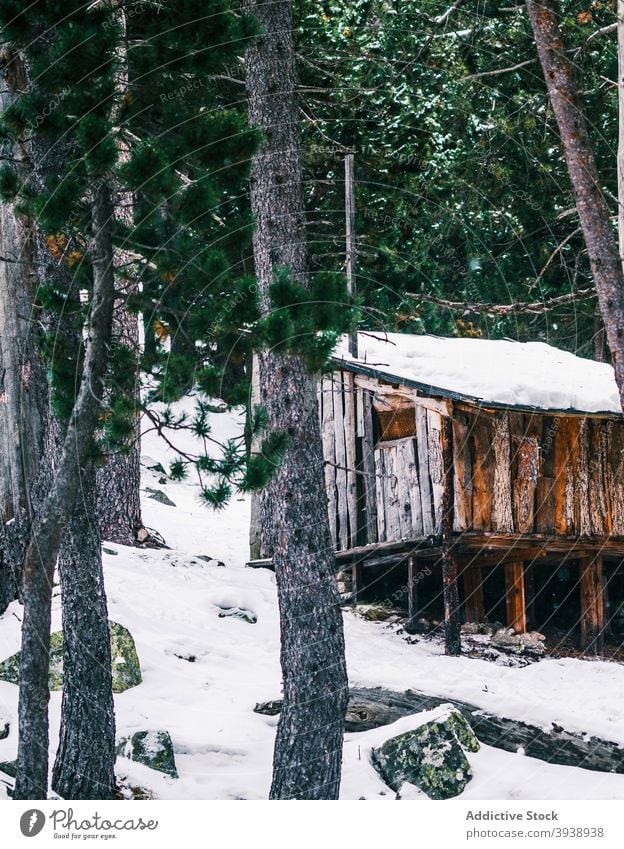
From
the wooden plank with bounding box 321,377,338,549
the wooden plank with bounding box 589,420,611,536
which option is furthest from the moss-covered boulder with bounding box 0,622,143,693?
the wooden plank with bounding box 589,420,611,536

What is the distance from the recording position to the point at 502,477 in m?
15.8

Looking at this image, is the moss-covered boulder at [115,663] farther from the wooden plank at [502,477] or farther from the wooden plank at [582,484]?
the wooden plank at [582,484]

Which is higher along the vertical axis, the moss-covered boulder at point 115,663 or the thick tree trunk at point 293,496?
the thick tree trunk at point 293,496

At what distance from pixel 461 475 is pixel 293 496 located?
7.02 metres

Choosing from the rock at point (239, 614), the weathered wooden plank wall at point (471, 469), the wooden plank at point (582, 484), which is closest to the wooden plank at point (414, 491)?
the weathered wooden plank wall at point (471, 469)

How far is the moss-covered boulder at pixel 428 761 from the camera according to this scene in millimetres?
10094

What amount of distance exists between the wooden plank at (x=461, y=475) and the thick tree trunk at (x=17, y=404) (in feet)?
21.3

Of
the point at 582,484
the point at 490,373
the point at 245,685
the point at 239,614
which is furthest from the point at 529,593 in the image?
the point at 245,685

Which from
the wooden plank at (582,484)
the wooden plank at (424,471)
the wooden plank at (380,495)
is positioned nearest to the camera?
the wooden plank at (424,471)

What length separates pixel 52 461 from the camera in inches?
378

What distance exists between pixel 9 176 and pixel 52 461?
2759mm

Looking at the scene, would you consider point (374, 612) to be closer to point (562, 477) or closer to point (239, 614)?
point (239, 614)

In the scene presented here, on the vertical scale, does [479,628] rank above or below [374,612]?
below
